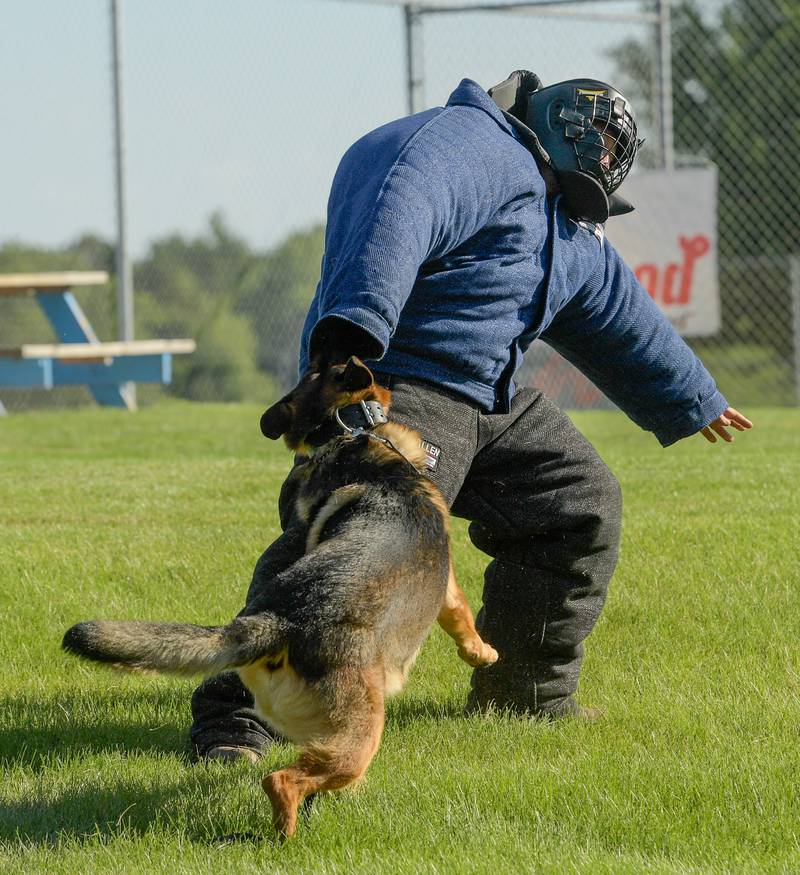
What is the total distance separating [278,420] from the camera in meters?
2.94

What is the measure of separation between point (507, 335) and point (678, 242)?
9.05 metres

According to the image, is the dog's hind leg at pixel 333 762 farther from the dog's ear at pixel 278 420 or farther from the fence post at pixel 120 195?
the fence post at pixel 120 195

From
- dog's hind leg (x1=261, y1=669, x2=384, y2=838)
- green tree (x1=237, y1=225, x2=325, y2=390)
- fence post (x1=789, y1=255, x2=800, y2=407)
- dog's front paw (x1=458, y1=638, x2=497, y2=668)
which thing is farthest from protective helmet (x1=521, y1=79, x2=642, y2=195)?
fence post (x1=789, y1=255, x2=800, y2=407)

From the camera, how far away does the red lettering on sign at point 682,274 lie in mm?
11914

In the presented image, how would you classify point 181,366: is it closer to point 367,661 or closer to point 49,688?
point 49,688

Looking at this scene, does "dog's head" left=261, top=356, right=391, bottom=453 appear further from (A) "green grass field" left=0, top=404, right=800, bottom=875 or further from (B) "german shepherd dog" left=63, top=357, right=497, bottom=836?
(A) "green grass field" left=0, top=404, right=800, bottom=875

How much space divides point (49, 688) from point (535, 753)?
63.9 inches

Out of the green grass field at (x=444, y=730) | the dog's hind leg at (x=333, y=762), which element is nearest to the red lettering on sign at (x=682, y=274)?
the green grass field at (x=444, y=730)

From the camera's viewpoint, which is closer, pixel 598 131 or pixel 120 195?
pixel 598 131

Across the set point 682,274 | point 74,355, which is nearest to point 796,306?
point 682,274

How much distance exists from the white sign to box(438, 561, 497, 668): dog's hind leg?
8899mm

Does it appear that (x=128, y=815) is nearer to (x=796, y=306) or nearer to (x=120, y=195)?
(x=120, y=195)

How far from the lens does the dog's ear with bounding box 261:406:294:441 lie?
2.93m

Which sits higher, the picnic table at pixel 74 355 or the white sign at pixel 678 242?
the white sign at pixel 678 242
